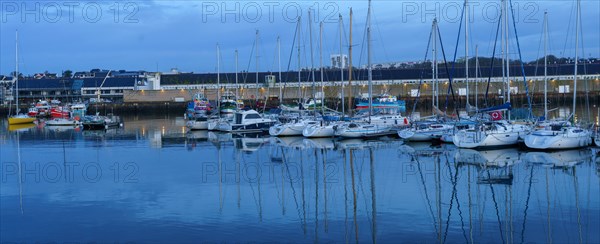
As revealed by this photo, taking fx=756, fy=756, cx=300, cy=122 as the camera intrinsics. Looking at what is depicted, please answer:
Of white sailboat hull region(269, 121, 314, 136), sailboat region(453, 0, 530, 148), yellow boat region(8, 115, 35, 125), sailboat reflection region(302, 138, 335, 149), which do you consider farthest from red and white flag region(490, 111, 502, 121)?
yellow boat region(8, 115, 35, 125)

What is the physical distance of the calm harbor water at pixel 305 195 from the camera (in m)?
17.1

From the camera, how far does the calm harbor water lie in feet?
56.1

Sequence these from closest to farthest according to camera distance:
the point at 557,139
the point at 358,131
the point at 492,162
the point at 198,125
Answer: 1. the point at 492,162
2. the point at 557,139
3. the point at 358,131
4. the point at 198,125

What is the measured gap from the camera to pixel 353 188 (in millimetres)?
23203

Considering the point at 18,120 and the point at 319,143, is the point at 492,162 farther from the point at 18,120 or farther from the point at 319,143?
the point at 18,120

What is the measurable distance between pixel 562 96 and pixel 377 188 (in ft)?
238

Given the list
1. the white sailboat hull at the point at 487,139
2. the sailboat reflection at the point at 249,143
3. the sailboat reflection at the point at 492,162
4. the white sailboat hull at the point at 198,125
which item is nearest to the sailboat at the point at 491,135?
the white sailboat hull at the point at 487,139

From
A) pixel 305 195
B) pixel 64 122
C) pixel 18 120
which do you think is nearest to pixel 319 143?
pixel 305 195

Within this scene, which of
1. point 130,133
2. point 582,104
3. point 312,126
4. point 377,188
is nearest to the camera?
point 377,188

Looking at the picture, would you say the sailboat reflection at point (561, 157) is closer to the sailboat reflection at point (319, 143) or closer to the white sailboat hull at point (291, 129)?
the sailboat reflection at point (319, 143)

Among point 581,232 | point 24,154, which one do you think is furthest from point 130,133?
point 581,232

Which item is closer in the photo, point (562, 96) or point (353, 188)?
point (353, 188)

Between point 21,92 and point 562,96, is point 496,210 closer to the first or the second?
point 562,96

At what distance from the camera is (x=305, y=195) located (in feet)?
72.6
